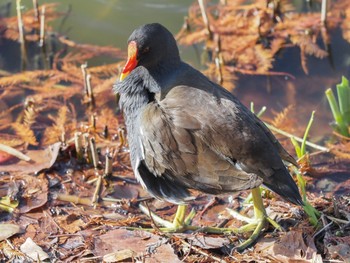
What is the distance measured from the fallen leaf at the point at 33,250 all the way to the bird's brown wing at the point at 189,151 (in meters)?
A: 0.74

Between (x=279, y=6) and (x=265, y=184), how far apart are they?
3.09 m

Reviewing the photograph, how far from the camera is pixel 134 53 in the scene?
3.92 m

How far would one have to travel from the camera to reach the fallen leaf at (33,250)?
371cm

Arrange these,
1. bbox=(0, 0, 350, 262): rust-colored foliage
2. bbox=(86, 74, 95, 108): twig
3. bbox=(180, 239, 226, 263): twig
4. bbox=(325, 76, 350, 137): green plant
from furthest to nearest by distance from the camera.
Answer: bbox=(86, 74, 95, 108): twig, bbox=(325, 76, 350, 137): green plant, bbox=(0, 0, 350, 262): rust-colored foliage, bbox=(180, 239, 226, 263): twig

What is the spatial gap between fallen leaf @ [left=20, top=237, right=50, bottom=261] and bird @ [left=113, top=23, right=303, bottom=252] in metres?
0.65

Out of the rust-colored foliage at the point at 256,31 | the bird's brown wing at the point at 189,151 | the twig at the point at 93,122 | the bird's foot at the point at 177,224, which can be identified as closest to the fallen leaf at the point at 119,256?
the bird's foot at the point at 177,224

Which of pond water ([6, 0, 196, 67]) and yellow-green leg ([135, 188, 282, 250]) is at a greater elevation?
pond water ([6, 0, 196, 67])

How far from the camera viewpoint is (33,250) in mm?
3760

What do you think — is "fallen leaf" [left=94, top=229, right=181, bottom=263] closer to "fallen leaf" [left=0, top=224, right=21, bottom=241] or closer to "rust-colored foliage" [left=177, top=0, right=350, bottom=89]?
"fallen leaf" [left=0, top=224, right=21, bottom=241]

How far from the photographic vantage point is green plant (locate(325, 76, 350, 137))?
4582 millimetres

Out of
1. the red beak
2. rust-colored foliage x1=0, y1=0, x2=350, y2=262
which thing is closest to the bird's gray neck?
the red beak

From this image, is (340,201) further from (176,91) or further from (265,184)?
(176,91)

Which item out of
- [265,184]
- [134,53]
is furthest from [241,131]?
[134,53]

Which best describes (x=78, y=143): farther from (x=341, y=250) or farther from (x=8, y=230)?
(x=341, y=250)
